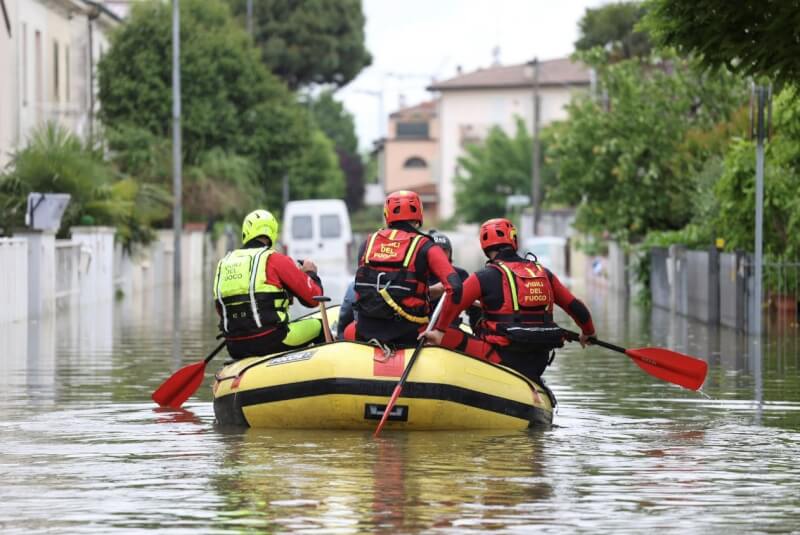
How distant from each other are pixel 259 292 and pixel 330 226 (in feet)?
120

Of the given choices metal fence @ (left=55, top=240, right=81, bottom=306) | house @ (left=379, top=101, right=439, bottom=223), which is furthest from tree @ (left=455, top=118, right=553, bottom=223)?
metal fence @ (left=55, top=240, right=81, bottom=306)

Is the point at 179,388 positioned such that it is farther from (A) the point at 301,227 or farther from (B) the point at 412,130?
(B) the point at 412,130

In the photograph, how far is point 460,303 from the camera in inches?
556

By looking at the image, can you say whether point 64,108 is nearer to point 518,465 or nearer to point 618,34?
point 618,34

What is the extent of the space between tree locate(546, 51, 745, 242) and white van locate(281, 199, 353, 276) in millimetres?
9229

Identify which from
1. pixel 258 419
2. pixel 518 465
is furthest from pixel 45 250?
pixel 518 465

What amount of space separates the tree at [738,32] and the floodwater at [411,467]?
313 centimetres

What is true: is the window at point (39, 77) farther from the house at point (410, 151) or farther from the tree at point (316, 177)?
the house at point (410, 151)

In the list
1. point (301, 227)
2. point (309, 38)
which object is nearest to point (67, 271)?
point (301, 227)

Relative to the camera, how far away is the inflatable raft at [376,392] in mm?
13883

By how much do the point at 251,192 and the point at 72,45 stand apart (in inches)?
328

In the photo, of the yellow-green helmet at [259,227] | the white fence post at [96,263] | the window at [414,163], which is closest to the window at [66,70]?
the white fence post at [96,263]

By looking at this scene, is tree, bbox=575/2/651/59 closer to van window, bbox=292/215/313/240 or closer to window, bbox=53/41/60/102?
van window, bbox=292/215/313/240

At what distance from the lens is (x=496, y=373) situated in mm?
14180
